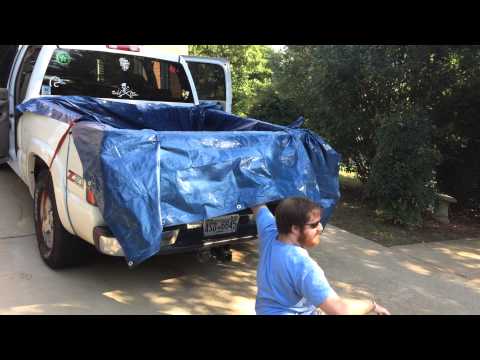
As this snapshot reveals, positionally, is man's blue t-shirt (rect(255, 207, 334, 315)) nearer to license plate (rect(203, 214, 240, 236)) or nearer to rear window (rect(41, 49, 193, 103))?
license plate (rect(203, 214, 240, 236))

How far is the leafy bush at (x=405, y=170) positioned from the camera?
695 centimetres

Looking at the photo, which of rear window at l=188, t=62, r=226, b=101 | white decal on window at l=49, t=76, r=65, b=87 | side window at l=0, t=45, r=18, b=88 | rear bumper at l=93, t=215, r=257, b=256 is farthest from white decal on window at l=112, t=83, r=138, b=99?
rear window at l=188, t=62, r=226, b=101

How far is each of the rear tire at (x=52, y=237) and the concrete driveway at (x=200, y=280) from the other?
13 cm

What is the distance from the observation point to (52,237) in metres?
4.30

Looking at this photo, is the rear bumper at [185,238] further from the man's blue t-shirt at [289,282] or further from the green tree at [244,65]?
the green tree at [244,65]

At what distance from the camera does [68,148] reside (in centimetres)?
384

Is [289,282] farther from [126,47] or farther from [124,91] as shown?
[126,47]

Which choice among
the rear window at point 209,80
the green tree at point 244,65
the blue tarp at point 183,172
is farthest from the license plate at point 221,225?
the green tree at point 244,65

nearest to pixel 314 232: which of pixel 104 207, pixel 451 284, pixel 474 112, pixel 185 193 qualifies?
pixel 185 193

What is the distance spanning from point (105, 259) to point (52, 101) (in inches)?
67.3

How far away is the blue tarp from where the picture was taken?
10.8 feet

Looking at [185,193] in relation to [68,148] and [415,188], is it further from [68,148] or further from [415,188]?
[415,188]

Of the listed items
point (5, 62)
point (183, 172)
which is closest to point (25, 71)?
point (5, 62)

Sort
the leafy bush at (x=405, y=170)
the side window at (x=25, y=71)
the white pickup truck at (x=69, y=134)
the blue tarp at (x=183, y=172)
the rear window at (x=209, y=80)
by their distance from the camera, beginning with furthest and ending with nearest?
the rear window at (x=209, y=80), the leafy bush at (x=405, y=170), the side window at (x=25, y=71), the white pickup truck at (x=69, y=134), the blue tarp at (x=183, y=172)
